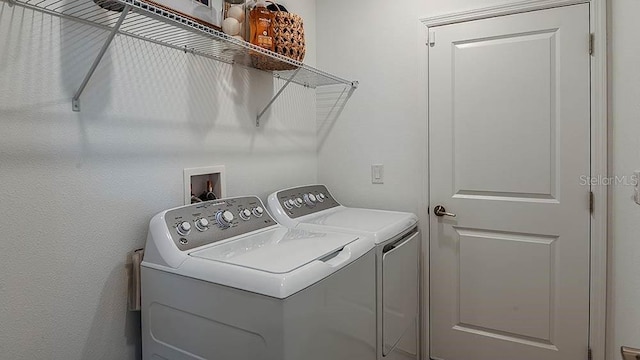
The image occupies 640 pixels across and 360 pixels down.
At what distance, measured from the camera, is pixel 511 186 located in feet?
6.56

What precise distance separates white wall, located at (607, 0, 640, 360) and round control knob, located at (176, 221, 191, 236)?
63.3 inches

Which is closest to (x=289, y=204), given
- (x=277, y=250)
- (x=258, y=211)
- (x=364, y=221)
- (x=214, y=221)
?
(x=258, y=211)

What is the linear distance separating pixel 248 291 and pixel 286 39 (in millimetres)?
1126

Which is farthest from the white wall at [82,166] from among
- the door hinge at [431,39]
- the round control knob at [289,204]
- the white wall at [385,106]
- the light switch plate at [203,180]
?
the door hinge at [431,39]

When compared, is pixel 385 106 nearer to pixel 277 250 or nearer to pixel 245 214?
pixel 245 214

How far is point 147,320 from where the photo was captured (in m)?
1.32

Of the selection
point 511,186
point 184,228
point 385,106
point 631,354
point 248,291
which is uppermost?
point 385,106

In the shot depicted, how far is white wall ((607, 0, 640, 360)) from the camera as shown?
4.52ft

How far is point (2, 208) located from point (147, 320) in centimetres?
57

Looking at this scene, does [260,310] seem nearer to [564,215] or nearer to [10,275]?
[10,275]

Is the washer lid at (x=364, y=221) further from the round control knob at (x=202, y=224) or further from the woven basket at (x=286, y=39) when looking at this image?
the woven basket at (x=286, y=39)

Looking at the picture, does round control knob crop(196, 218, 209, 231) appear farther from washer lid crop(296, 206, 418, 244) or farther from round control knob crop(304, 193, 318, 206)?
round control knob crop(304, 193, 318, 206)

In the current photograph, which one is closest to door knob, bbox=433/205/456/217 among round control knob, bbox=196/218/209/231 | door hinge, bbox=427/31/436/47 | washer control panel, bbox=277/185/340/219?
washer control panel, bbox=277/185/340/219

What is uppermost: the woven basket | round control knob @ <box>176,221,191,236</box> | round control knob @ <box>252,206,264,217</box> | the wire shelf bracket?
the woven basket
